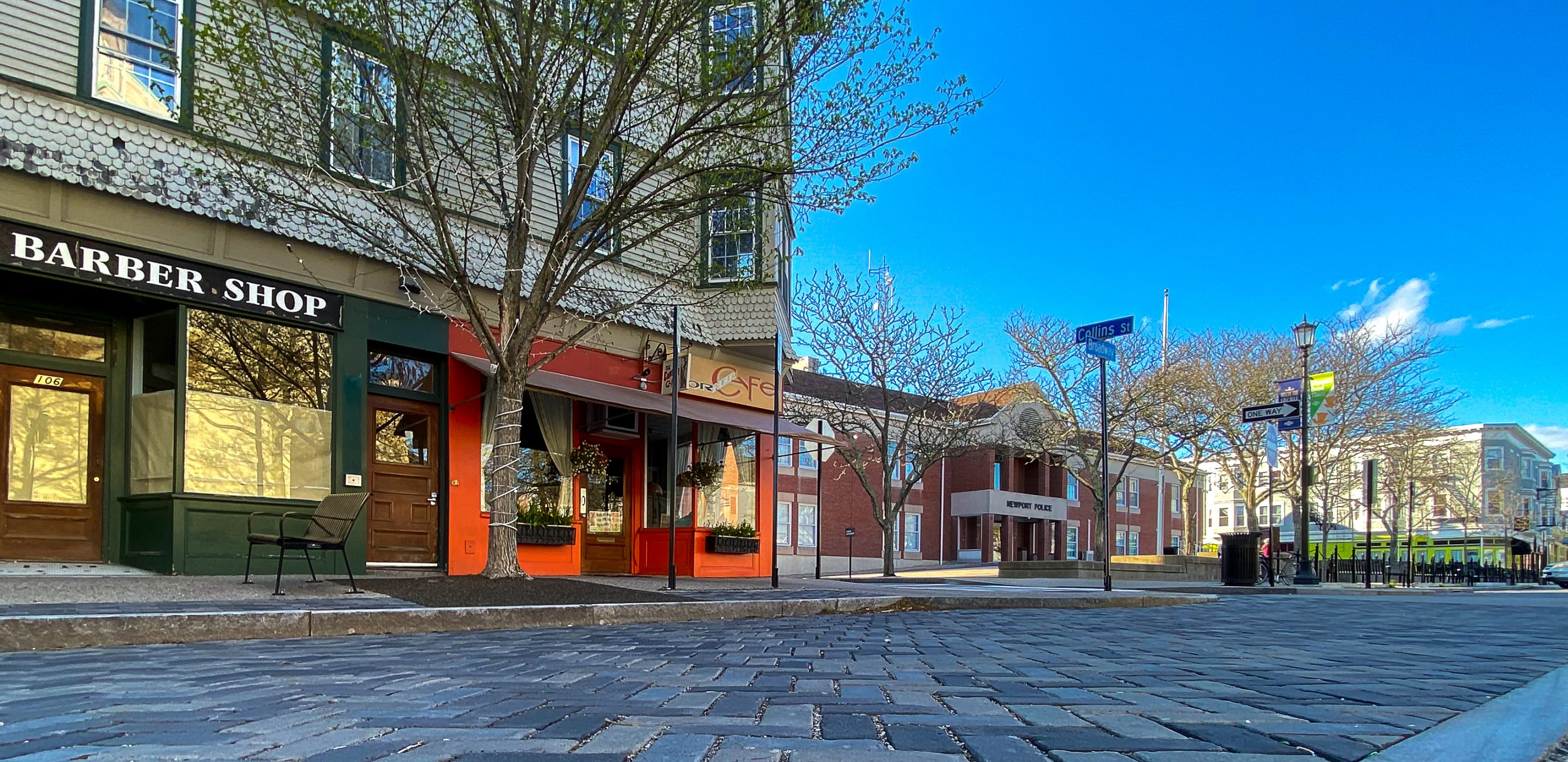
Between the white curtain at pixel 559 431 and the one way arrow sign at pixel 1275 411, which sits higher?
the one way arrow sign at pixel 1275 411

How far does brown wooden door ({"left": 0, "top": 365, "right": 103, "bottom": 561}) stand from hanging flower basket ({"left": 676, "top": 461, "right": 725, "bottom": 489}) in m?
8.72

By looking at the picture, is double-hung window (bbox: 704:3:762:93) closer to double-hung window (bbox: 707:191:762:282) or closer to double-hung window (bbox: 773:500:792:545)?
double-hung window (bbox: 707:191:762:282)

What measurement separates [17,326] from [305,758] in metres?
10.9

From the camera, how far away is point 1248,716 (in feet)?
11.4

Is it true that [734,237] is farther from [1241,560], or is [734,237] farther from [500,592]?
[1241,560]

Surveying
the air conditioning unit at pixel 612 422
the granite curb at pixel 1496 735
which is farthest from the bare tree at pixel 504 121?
the granite curb at pixel 1496 735

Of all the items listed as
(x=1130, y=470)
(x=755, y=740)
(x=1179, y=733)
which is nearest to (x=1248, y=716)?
(x=1179, y=733)

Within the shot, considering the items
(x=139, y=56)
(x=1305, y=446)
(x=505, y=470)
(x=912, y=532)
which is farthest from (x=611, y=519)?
(x=912, y=532)

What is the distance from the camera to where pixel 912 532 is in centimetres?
4597

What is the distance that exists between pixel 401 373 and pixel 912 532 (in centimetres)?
3465

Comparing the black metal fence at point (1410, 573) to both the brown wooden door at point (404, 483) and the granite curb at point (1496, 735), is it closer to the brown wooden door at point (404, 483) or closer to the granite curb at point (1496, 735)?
the brown wooden door at point (404, 483)

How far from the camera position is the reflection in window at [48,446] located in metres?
10.9

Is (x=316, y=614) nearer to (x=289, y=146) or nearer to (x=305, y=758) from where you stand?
(x=305, y=758)

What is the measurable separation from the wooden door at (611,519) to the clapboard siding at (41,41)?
902 centimetres
